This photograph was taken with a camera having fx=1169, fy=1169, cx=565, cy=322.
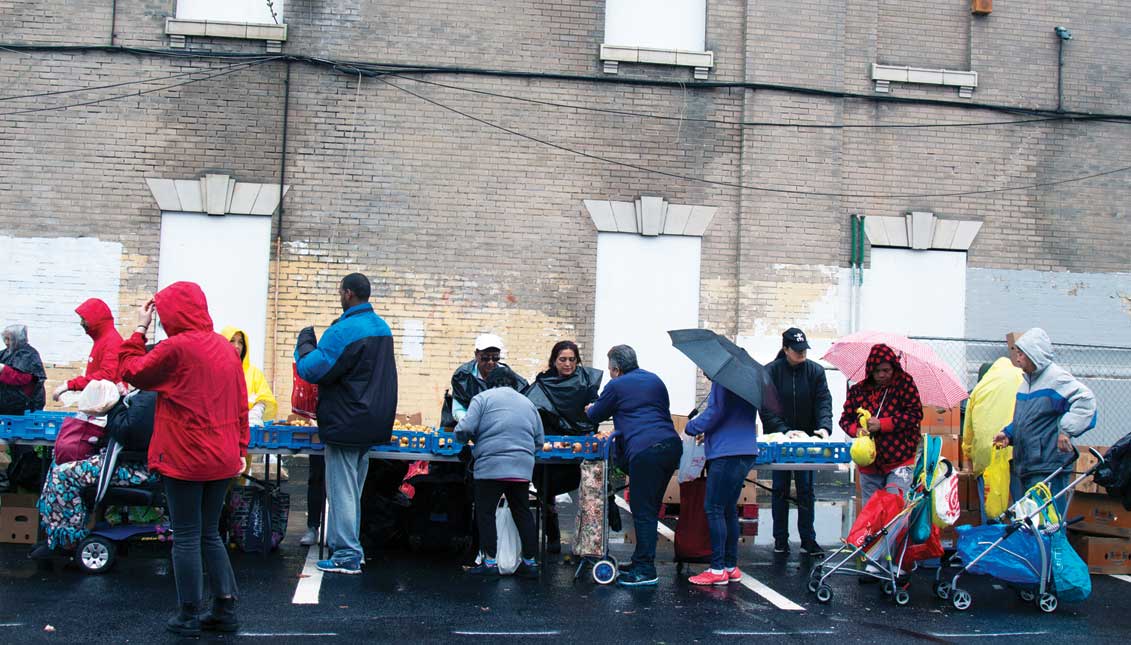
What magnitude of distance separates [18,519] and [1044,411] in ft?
25.1

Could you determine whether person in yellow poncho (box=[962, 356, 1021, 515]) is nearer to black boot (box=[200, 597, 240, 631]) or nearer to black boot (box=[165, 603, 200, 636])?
black boot (box=[200, 597, 240, 631])

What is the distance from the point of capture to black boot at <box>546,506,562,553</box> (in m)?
9.48

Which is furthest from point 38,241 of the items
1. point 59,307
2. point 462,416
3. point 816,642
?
point 816,642

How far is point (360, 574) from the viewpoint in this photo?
8305 mm

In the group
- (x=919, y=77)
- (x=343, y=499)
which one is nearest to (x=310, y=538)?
(x=343, y=499)

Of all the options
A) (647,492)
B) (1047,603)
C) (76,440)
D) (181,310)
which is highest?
(181,310)

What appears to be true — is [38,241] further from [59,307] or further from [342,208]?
[342,208]

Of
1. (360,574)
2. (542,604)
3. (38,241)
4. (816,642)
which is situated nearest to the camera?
(816,642)

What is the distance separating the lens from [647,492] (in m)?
8.22

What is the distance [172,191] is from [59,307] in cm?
180

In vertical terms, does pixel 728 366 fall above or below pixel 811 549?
above

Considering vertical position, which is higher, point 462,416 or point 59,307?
point 59,307

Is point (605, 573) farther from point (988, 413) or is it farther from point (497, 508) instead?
point (988, 413)

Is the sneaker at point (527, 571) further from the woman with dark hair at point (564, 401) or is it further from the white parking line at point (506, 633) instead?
the white parking line at point (506, 633)
